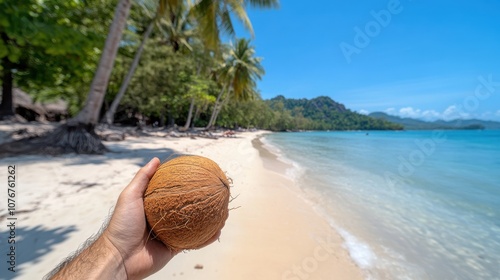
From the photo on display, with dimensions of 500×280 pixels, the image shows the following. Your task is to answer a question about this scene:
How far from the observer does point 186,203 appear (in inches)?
46.8

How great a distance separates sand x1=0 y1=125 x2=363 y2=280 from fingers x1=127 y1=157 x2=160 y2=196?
73 cm

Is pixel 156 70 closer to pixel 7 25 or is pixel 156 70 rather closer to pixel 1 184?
pixel 7 25

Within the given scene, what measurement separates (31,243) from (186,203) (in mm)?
2707

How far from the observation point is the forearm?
109 centimetres

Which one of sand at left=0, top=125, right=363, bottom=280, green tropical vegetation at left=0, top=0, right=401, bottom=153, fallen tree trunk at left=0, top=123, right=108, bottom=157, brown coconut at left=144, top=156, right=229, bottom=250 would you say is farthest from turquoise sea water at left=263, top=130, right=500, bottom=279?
green tropical vegetation at left=0, top=0, right=401, bottom=153

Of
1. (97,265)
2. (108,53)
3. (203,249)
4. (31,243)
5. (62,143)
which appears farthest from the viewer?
(108,53)

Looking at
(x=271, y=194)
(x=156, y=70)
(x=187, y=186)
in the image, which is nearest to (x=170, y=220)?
(x=187, y=186)

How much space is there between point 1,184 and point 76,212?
80.8 inches

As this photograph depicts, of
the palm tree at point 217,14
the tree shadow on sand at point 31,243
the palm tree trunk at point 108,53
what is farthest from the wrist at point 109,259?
the palm tree at point 217,14

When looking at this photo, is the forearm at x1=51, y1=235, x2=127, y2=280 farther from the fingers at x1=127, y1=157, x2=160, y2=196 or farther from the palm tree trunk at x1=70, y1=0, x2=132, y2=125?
the palm tree trunk at x1=70, y1=0, x2=132, y2=125

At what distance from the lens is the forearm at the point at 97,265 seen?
1087mm

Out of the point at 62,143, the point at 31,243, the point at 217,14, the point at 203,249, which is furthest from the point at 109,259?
the point at 217,14

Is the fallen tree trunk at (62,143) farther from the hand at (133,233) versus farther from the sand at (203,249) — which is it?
the hand at (133,233)

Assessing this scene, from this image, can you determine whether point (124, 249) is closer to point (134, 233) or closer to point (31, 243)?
point (134, 233)
